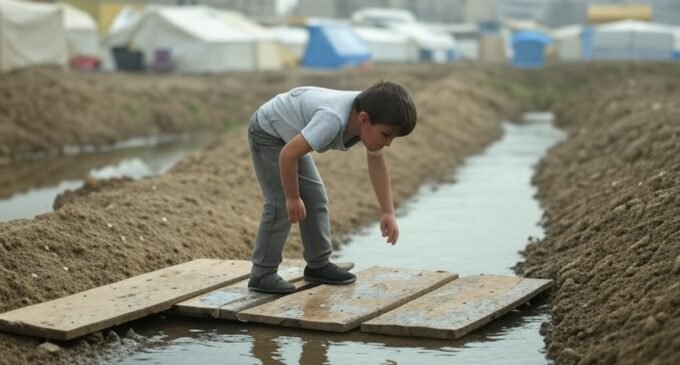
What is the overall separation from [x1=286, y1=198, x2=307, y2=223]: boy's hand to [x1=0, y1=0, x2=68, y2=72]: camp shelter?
24.8m

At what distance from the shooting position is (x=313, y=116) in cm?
761

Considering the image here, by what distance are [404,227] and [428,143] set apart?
8.61m

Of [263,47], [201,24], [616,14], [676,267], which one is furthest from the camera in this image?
[616,14]

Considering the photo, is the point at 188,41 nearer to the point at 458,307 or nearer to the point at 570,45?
the point at 570,45

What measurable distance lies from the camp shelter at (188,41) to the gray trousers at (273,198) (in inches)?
1397

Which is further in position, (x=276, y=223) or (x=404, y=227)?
(x=404, y=227)

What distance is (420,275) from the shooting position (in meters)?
8.80

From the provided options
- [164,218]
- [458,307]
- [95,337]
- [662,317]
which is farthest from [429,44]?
[662,317]

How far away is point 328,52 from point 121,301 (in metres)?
36.0

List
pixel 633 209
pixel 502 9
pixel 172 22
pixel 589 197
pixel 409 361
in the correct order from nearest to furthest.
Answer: pixel 409 361, pixel 633 209, pixel 589 197, pixel 172 22, pixel 502 9

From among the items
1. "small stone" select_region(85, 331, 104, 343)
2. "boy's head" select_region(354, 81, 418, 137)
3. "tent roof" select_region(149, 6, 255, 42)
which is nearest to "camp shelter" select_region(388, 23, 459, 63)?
"tent roof" select_region(149, 6, 255, 42)

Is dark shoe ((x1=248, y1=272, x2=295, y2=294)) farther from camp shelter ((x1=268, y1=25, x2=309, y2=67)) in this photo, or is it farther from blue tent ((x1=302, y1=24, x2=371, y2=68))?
camp shelter ((x1=268, y1=25, x2=309, y2=67))

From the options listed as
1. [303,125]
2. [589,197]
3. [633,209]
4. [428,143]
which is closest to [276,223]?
[303,125]

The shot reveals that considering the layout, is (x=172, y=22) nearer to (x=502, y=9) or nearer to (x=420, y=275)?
(x=420, y=275)
